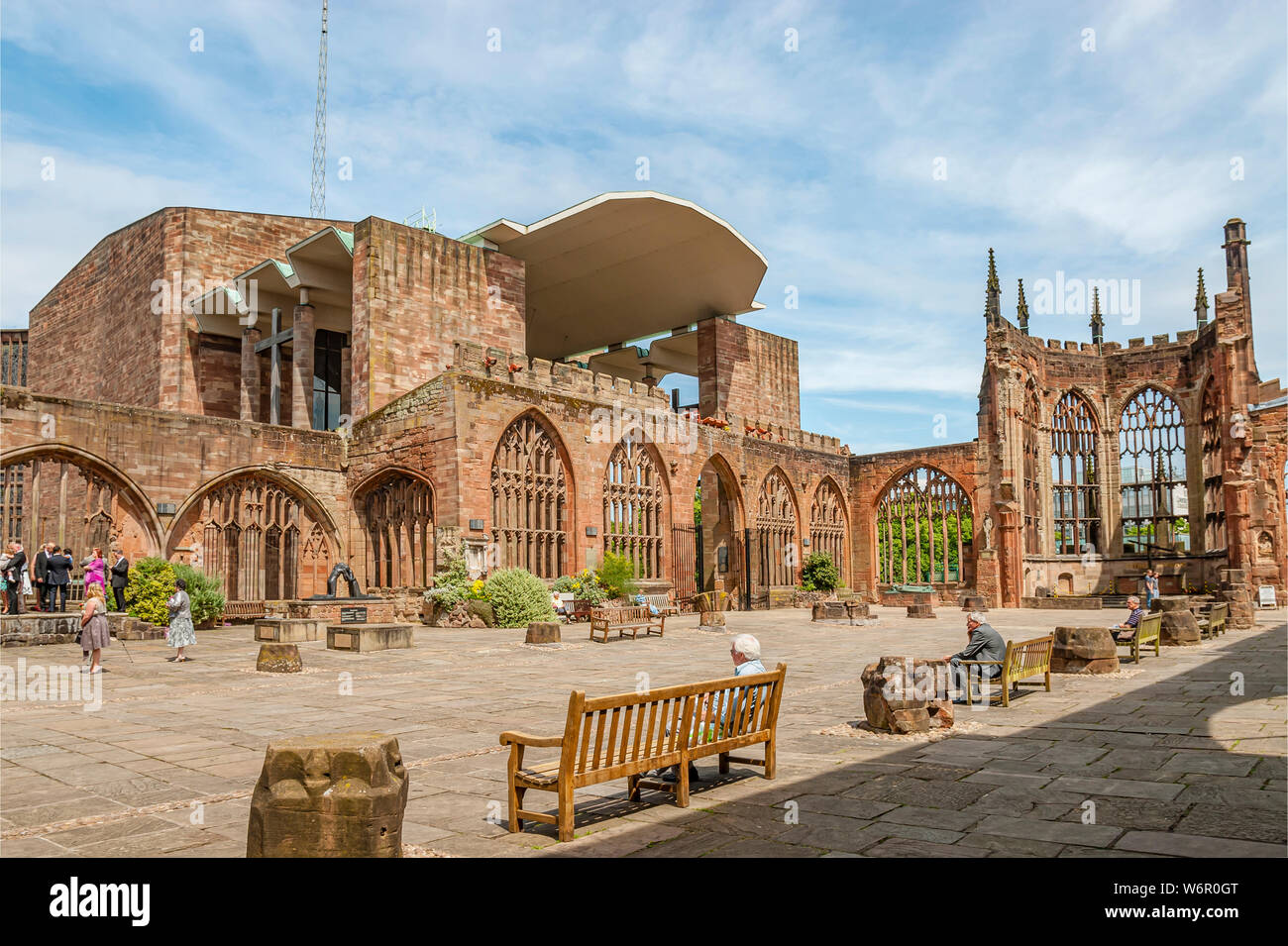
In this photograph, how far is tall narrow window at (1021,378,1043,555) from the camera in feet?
119

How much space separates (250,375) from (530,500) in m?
13.8

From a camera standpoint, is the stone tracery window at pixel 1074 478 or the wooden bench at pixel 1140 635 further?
the stone tracery window at pixel 1074 478

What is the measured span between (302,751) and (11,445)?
18.3 metres

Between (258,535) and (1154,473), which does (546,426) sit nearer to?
(258,535)

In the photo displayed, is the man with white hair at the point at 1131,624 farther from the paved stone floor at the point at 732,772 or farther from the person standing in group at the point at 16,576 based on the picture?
the person standing in group at the point at 16,576

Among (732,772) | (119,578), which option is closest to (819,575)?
(119,578)

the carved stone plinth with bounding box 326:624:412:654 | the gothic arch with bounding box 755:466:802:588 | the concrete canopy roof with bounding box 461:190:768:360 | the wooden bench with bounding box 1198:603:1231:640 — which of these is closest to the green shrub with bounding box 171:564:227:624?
the carved stone plinth with bounding box 326:624:412:654

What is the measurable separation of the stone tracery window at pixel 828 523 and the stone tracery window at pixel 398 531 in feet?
56.1

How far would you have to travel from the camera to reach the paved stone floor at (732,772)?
16.0ft

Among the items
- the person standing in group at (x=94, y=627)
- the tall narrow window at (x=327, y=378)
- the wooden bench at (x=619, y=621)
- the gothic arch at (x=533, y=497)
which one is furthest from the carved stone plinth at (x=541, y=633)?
the tall narrow window at (x=327, y=378)

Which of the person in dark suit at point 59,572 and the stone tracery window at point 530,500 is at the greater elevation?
the stone tracery window at point 530,500

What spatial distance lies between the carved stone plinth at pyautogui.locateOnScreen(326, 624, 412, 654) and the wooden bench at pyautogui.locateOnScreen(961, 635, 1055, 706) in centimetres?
958

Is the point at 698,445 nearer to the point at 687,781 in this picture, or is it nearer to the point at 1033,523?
the point at 1033,523

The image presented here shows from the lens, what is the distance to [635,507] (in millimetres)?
27047
